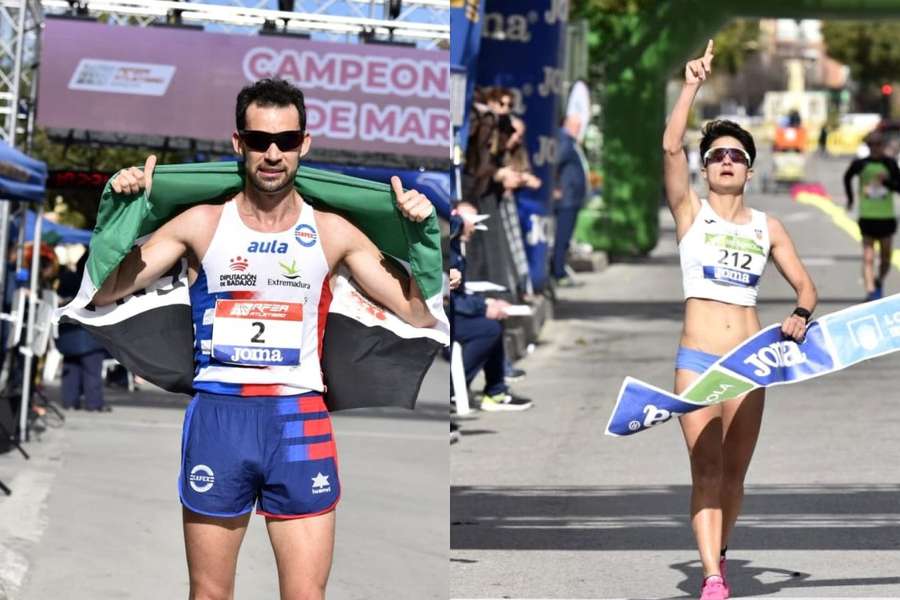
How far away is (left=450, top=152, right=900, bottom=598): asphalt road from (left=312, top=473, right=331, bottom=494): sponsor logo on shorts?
8.16 ft

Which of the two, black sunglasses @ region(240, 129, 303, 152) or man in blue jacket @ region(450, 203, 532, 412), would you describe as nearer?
black sunglasses @ region(240, 129, 303, 152)

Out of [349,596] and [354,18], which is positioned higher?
[354,18]

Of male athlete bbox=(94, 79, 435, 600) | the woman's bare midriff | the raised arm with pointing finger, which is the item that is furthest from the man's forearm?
male athlete bbox=(94, 79, 435, 600)

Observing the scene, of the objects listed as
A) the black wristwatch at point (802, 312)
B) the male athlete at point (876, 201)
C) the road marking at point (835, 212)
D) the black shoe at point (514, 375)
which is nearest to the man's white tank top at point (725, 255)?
the black wristwatch at point (802, 312)

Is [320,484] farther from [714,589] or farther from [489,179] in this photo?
[489,179]

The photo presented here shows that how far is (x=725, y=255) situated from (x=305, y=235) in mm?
2294

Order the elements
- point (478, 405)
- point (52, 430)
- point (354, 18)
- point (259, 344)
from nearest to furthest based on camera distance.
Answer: point (259, 344), point (478, 405), point (52, 430), point (354, 18)

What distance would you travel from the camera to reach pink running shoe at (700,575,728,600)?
23.0ft

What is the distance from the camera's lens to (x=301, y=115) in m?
5.39

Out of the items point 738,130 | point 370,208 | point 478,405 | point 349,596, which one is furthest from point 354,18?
point 370,208

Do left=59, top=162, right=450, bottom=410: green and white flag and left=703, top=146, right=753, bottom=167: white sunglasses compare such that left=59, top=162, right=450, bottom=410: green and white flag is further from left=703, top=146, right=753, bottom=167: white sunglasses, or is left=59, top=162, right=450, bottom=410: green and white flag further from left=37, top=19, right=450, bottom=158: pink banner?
left=37, top=19, right=450, bottom=158: pink banner

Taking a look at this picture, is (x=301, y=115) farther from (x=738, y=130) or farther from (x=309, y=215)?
(x=738, y=130)

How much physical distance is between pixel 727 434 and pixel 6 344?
10.4 metres

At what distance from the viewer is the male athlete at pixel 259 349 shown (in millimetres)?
5301
